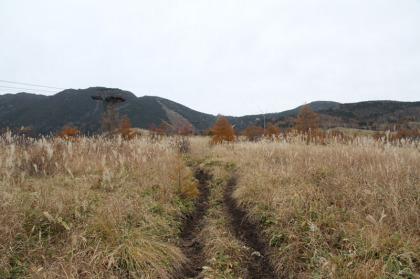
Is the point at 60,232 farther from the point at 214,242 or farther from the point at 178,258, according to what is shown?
the point at 214,242

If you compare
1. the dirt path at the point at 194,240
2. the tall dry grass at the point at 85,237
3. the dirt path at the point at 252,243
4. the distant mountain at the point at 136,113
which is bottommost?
the dirt path at the point at 194,240

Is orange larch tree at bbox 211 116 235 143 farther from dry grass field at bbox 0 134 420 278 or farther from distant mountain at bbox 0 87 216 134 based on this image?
distant mountain at bbox 0 87 216 134

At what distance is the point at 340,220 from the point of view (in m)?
2.68

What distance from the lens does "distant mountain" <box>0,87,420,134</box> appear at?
274 ft

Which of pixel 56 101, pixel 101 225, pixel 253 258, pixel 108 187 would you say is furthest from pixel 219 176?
pixel 56 101

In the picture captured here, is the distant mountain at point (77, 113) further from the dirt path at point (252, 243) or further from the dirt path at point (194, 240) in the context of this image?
the dirt path at point (252, 243)

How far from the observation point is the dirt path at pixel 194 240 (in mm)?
2520

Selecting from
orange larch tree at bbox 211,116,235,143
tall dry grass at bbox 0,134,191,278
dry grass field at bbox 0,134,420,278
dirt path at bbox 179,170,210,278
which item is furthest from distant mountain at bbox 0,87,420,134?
tall dry grass at bbox 0,134,191,278

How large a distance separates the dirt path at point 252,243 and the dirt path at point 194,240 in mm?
607

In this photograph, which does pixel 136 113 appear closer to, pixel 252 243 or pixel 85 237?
pixel 85 237

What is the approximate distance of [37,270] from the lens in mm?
1801

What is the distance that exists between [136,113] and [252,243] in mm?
118272

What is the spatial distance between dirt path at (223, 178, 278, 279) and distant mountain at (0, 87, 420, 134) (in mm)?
76379

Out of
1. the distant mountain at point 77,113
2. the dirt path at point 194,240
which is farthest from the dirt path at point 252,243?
the distant mountain at point 77,113
